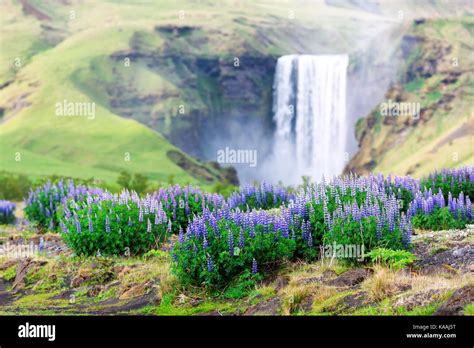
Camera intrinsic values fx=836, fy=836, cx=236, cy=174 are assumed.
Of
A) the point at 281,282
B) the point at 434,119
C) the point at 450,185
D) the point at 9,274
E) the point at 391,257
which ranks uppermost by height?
the point at 434,119

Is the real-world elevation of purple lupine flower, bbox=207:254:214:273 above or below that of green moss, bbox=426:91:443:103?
below

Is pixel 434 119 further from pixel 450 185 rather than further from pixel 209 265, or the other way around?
pixel 209 265

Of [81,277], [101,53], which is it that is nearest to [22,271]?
[81,277]

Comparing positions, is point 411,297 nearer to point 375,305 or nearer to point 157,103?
point 375,305

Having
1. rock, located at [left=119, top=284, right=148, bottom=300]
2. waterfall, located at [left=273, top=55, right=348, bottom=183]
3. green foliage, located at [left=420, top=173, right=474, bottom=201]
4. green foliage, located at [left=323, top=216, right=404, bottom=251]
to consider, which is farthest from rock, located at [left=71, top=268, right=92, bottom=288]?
waterfall, located at [left=273, top=55, right=348, bottom=183]

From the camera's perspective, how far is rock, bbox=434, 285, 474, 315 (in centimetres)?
1022

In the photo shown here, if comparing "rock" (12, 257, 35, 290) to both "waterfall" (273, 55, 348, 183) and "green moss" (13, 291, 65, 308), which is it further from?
"waterfall" (273, 55, 348, 183)

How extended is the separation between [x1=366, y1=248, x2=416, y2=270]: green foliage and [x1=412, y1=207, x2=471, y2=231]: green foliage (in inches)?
153

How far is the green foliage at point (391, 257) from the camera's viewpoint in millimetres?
12281

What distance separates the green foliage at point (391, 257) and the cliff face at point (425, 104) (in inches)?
2862

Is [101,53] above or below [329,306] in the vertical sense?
above

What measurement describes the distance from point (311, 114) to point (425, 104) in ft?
59.7

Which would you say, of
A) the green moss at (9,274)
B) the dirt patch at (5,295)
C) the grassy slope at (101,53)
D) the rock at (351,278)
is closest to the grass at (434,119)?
the grassy slope at (101,53)

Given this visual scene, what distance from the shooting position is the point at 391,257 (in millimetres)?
12523
